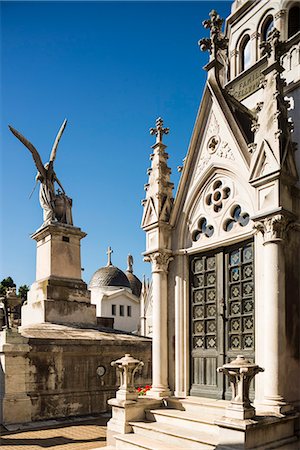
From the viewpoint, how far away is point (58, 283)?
15.8 metres

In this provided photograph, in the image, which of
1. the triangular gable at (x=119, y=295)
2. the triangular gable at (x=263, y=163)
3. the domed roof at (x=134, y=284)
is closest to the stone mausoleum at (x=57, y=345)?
the triangular gable at (x=263, y=163)

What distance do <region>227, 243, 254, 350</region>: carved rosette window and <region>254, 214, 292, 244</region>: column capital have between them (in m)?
0.99

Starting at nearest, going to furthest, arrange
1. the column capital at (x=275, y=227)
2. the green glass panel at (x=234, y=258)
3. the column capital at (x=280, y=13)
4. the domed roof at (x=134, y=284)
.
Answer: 1. the column capital at (x=275, y=227)
2. the green glass panel at (x=234, y=258)
3. the column capital at (x=280, y=13)
4. the domed roof at (x=134, y=284)

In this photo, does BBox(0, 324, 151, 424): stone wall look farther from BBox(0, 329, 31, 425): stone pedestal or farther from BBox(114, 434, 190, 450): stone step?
BBox(114, 434, 190, 450): stone step

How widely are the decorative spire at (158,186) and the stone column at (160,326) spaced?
918mm

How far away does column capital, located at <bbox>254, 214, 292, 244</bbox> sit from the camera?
7.96 metres

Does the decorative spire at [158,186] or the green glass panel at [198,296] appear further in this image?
the decorative spire at [158,186]

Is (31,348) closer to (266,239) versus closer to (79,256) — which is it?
(79,256)

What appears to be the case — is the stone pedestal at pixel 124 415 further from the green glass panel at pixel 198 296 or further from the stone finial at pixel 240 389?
the stone finial at pixel 240 389

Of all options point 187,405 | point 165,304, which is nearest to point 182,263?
point 165,304

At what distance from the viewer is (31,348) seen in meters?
12.4

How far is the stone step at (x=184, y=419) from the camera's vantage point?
818 centimetres

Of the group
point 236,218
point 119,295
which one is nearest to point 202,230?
point 236,218

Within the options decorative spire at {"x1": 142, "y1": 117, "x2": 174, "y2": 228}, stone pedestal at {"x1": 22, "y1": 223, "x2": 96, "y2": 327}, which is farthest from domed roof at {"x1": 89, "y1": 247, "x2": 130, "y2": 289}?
decorative spire at {"x1": 142, "y1": 117, "x2": 174, "y2": 228}
